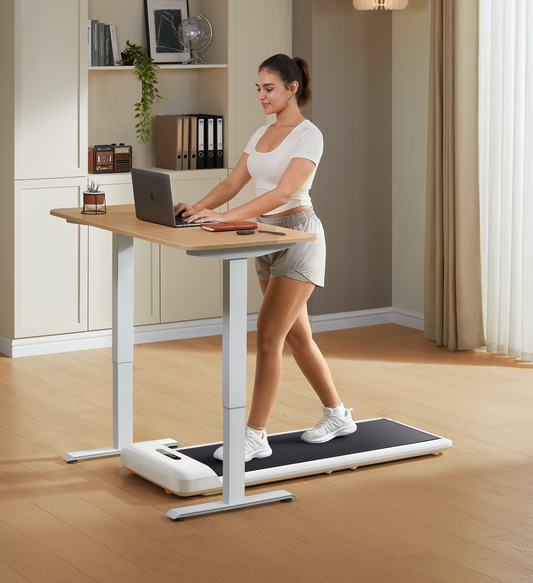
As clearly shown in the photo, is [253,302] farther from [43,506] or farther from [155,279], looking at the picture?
[43,506]

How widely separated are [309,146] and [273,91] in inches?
10.6

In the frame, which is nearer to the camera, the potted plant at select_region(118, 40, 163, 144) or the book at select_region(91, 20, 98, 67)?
the book at select_region(91, 20, 98, 67)

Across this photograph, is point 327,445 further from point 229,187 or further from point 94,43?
point 94,43

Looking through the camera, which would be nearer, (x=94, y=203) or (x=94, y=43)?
(x=94, y=203)

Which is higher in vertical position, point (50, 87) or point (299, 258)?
point (50, 87)

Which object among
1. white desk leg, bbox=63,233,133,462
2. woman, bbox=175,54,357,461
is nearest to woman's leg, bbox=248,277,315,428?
woman, bbox=175,54,357,461

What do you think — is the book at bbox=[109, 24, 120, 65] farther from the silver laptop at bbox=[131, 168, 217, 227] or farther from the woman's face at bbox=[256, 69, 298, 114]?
the silver laptop at bbox=[131, 168, 217, 227]

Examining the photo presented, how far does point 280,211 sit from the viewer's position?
3533 millimetres

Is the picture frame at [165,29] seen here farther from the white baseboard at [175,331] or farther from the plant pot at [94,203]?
the plant pot at [94,203]

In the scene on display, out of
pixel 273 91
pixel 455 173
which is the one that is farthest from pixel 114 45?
pixel 273 91

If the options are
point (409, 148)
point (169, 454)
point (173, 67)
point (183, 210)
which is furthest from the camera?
point (409, 148)

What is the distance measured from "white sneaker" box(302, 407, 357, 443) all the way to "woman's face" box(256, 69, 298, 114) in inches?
47.6

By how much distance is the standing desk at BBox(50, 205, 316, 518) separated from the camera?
9.52ft

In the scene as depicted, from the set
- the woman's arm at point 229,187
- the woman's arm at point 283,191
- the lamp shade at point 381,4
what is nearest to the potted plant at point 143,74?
the lamp shade at point 381,4
